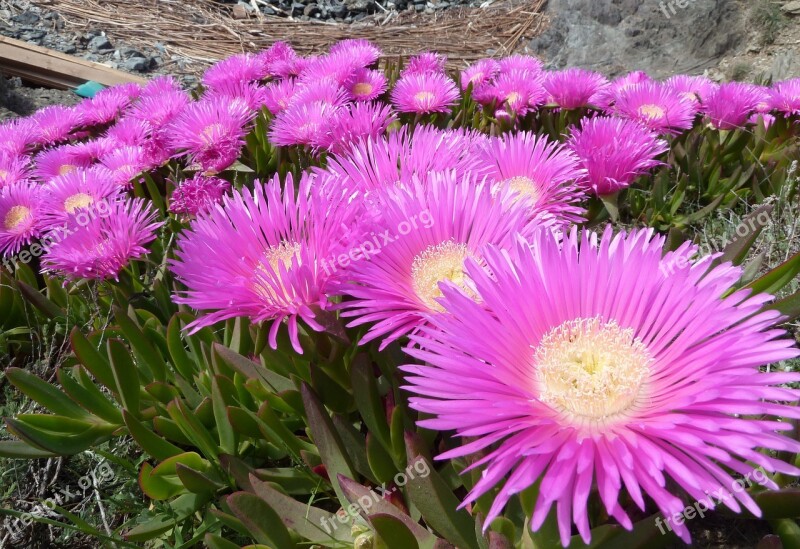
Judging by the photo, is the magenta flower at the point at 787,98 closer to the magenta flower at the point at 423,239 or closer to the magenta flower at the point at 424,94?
the magenta flower at the point at 424,94

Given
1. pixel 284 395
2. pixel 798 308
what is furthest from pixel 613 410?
pixel 284 395

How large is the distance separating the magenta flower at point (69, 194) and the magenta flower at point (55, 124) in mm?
750

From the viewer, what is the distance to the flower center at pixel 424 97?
1996 millimetres

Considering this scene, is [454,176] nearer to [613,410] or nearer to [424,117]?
[613,410]

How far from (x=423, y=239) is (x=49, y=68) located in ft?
12.5

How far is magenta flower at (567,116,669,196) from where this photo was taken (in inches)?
50.8

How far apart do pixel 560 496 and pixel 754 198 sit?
5.99 ft

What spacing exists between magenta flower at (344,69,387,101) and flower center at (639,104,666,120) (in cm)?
95

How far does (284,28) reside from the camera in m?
5.66

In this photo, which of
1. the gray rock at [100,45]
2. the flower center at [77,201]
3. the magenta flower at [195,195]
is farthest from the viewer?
the gray rock at [100,45]

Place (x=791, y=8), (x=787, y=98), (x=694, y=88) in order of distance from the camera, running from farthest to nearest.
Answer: (x=791, y=8)
(x=694, y=88)
(x=787, y=98)

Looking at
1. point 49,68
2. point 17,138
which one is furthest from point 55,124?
point 49,68

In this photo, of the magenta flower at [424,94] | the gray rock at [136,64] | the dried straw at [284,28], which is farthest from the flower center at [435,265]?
the gray rock at [136,64]

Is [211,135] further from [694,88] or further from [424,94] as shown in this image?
Answer: [694,88]
